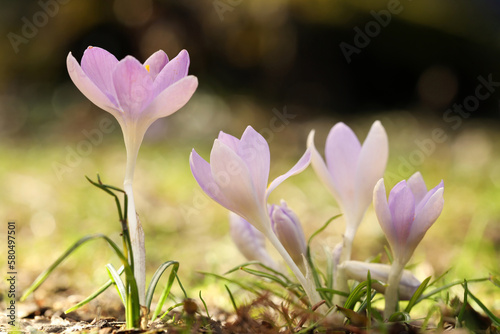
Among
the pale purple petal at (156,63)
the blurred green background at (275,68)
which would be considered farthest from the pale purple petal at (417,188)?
the blurred green background at (275,68)

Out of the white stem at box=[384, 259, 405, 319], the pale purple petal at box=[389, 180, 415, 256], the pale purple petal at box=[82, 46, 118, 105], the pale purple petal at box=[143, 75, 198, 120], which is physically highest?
the pale purple petal at box=[82, 46, 118, 105]

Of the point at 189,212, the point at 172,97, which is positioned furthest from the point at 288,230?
the point at 189,212

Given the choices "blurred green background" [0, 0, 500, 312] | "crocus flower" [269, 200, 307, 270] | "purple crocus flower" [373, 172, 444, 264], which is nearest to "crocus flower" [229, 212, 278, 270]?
"crocus flower" [269, 200, 307, 270]

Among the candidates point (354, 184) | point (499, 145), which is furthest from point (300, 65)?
point (354, 184)

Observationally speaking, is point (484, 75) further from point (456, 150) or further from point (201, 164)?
point (201, 164)

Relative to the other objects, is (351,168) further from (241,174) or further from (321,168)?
(241,174)

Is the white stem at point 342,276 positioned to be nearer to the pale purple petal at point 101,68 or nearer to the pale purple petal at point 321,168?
the pale purple petal at point 321,168

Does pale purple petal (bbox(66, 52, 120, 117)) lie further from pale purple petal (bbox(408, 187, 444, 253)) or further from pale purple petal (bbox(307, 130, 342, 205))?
pale purple petal (bbox(408, 187, 444, 253))
